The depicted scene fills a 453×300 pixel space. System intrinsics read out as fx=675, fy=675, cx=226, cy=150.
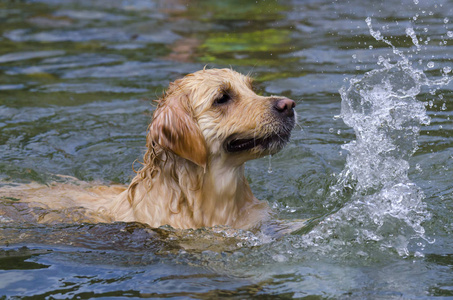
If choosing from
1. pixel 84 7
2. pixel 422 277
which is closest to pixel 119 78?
pixel 84 7

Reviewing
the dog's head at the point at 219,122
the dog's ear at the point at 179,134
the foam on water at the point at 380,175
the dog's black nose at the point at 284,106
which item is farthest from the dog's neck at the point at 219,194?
the foam on water at the point at 380,175

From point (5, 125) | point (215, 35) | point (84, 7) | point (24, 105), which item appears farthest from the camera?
point (84, 7)

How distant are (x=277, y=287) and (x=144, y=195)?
1730 millimetres

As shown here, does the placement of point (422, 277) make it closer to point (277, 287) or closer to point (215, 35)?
point (277, 287)

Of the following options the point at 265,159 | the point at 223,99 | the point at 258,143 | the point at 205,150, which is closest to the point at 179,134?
the point at 205,150

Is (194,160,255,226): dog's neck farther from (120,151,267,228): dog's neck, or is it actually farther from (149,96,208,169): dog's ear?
(149,96,208,169): dog's ear

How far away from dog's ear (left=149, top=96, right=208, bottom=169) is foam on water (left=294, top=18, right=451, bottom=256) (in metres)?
1.26

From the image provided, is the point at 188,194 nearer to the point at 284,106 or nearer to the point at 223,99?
the point at 223,99

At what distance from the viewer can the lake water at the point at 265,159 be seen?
18.1 ft

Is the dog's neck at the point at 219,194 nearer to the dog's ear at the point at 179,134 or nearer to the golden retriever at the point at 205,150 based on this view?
the golden retriever at the point at 205,150

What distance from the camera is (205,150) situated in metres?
6.03

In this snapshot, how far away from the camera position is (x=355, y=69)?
11.1m

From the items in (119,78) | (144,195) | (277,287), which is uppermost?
(119,78)

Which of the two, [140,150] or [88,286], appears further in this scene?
[140,150]
